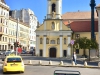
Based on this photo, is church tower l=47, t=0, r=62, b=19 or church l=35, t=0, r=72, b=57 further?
church tower l=47, t=0, r=62, b=19

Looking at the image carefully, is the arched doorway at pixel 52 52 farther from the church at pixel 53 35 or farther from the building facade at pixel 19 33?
the building facade at pixel 19 33

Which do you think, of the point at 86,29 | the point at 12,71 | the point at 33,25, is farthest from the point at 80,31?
the point at 33,25

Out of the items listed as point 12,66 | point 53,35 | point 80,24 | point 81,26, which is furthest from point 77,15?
point 12,66

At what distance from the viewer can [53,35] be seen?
51281mm

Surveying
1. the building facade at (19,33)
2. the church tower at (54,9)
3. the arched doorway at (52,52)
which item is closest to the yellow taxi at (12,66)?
the arched doorway at (52,52)

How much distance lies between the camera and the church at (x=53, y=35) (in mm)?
50375

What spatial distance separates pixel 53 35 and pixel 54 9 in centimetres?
691

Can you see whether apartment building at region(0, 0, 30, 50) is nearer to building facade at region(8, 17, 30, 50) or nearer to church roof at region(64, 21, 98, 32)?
building facade at region(8, 17, 30, 50)

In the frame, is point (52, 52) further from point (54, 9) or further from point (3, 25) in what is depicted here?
point (3, 25)

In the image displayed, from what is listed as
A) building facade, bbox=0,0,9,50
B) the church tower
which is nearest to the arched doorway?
the church tower

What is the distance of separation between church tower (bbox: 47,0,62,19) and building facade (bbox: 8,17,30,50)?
27.1 meters

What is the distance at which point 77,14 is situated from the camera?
63.4 meters

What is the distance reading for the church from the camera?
165 feet

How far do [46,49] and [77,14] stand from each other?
18.8 m
